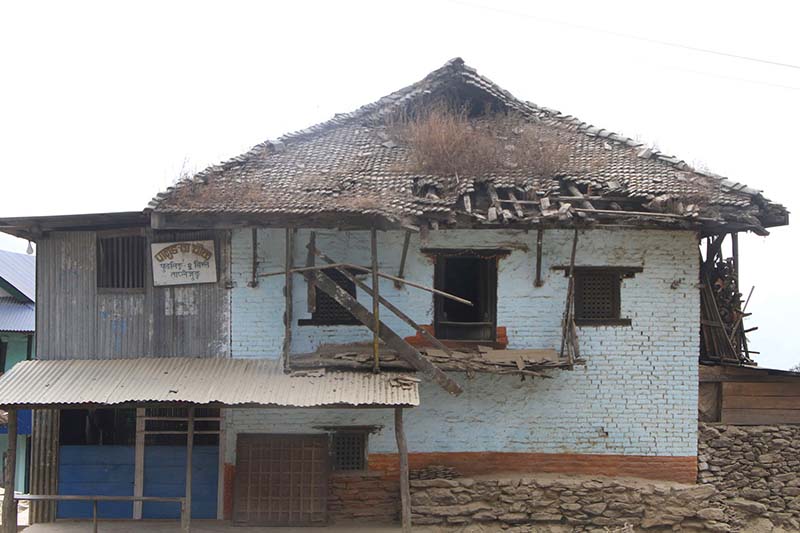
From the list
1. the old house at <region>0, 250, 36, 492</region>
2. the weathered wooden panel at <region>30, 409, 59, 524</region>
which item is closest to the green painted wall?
the old house at <region>0, 250, 36, 492</region>

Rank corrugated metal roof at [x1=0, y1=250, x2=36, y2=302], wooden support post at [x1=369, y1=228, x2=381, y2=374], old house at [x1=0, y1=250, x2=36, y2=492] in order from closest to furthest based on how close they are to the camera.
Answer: wooden support post at [x1=369, y1=228, x2=381, y2=374], old house at [x1=0, y1=250, x2=36, y2=492], corrugated metal roof at [x1=0, y1=250, x2=36, y2=302]

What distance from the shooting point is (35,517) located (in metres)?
11.7

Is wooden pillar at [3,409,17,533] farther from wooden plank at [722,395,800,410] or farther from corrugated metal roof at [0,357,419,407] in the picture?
wooden plank at [722,395,800,410]

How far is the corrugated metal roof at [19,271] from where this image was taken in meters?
24.1

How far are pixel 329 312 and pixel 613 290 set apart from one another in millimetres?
5142

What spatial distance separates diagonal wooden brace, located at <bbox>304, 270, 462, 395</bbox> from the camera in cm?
1088

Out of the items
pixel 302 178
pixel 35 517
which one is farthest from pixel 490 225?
pixel 35 517

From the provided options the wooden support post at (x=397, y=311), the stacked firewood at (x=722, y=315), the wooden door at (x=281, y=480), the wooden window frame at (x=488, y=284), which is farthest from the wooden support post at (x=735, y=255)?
the wooden door at (x=281, y=480)

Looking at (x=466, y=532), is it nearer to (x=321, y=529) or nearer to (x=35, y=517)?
(x=321, y=529)

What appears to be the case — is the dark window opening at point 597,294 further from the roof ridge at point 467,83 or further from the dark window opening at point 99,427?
the dark window opening at point 99,427

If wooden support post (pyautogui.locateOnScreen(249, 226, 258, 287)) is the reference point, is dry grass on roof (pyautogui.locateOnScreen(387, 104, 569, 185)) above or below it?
above

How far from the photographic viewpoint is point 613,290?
484 inches

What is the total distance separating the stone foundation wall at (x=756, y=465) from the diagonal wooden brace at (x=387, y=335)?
16.4 feet

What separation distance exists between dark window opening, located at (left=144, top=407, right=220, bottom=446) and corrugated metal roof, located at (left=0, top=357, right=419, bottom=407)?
1.05m
